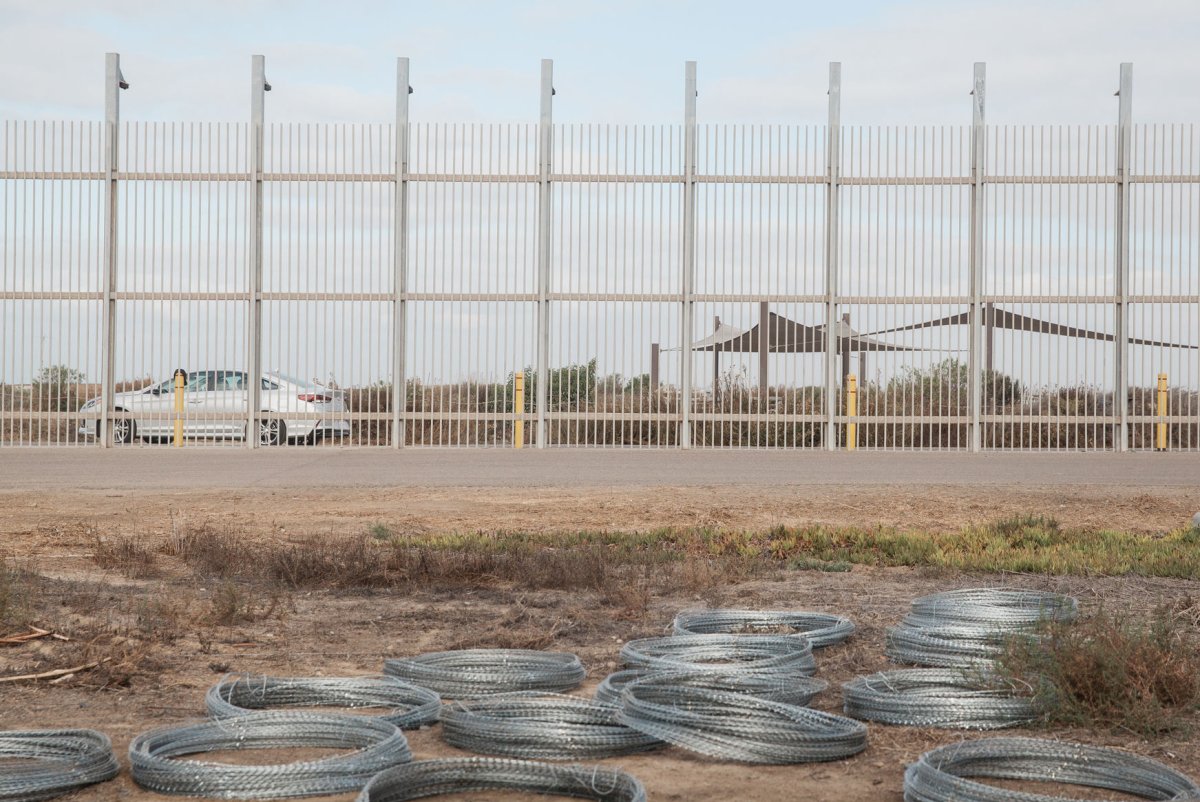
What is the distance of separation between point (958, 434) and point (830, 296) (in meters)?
→ 2.81

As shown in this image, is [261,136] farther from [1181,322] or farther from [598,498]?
[1181,322]

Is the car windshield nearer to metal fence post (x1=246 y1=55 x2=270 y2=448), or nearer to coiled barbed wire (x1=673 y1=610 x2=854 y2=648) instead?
metal fence post (x1=246 y1=55 x2=270 y2=448)

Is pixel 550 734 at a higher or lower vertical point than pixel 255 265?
lower

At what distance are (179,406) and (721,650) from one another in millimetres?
13903

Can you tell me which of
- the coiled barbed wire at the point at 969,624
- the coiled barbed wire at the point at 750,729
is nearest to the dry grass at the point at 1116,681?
the coiled barbed wire at the point at 969,624

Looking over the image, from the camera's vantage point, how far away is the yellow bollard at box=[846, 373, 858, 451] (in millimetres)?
19344

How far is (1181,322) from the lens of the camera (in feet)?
63.2

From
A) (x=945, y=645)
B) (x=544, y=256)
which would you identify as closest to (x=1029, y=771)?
(x=945, y=645)

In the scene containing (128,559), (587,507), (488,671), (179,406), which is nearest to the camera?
(488,671)

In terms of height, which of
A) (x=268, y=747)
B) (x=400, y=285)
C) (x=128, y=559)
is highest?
(x=400, y=285)

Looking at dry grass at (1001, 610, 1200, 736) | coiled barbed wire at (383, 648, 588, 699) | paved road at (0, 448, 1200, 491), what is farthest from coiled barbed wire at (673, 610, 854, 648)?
paved road at (0, 448, 1200, 491)

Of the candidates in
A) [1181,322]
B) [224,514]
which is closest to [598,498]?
[224,514]

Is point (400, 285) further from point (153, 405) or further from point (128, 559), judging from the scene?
point (128, 559)

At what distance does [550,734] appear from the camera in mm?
5453
